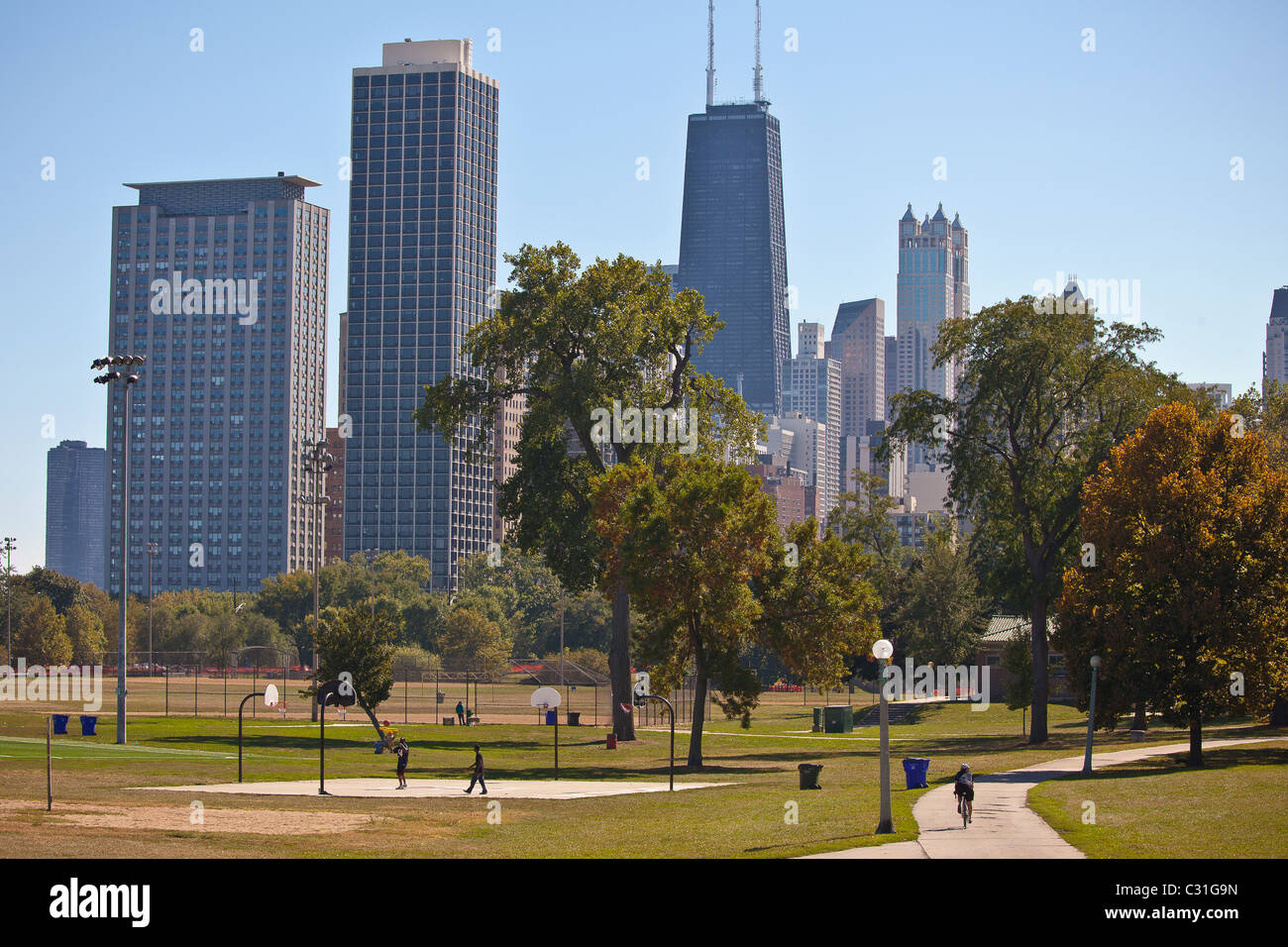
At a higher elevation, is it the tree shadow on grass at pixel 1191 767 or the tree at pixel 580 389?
the tree at pixel 580 389

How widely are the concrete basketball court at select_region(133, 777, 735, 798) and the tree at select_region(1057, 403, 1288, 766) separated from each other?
12.9m

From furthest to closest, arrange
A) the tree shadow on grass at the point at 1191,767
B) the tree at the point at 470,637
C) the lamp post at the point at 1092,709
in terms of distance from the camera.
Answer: the tree at the point at 470,637, the lamp post at the point at 1092,709, the tree shadow on grass at the point at 1191,767

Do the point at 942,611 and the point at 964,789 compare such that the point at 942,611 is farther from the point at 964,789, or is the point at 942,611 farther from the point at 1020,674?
the point at 964,789

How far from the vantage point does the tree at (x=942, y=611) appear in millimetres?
87188

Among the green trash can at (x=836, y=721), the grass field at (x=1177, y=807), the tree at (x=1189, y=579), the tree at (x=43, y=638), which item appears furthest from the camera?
the tree at (x=43, y=638)

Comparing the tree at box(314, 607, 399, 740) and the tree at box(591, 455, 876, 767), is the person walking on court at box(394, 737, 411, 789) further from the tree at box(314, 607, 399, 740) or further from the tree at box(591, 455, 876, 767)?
the tree at box(314, 607, 399, 740)

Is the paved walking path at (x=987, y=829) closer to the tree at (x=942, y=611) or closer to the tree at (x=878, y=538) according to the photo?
the tree at (x=942, y=611)

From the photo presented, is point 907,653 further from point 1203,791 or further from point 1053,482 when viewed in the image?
point 1203,791

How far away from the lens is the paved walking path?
23109 mm

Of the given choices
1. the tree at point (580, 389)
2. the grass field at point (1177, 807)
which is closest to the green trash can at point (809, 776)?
the grass field at point (1177, 807)

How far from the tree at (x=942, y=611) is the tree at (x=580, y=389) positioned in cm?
2790

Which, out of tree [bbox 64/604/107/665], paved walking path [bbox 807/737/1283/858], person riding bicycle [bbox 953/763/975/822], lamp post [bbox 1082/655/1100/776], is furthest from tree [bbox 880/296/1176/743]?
tree [bbox 64/604/107/665]

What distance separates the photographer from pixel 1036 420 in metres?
57.4
